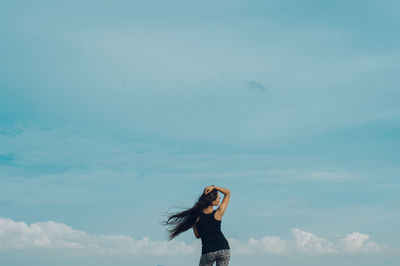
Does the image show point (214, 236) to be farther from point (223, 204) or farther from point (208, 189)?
point (208, 189)

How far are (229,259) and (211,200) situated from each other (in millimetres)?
1560

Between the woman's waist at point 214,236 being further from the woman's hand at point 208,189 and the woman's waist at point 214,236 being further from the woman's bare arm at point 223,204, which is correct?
the woman's hand at point 208,189

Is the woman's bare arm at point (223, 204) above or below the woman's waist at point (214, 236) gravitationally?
above

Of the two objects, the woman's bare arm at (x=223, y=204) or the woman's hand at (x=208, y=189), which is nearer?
the woman's bare arm at (x=223, y=204)

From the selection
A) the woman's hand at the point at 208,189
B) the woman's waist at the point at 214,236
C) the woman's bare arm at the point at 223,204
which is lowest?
the woman's waist at the point at 214,236

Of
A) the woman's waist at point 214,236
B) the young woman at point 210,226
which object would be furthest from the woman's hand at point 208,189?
the woman's waist at point 214,236

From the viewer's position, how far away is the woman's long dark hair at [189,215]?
2111 cm

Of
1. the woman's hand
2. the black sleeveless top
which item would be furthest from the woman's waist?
the woman's hand

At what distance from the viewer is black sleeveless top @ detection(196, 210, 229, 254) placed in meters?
20.9

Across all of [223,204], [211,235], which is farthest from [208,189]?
[211,235]

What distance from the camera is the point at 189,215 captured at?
2153 centimetres

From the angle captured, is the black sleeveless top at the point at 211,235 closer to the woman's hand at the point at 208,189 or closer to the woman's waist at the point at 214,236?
the woman's waist at the point at 214,236

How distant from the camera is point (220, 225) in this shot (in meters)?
21.0

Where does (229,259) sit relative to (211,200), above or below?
below
